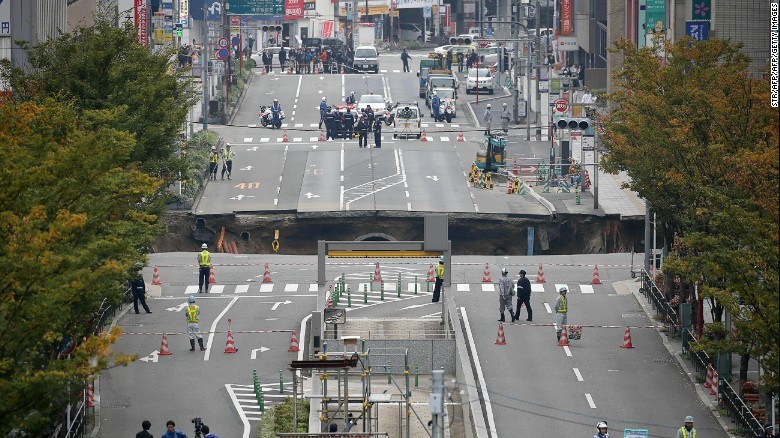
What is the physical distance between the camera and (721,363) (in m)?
40.4

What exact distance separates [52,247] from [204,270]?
23.8m

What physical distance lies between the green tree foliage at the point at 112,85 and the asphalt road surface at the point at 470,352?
4.97 meters

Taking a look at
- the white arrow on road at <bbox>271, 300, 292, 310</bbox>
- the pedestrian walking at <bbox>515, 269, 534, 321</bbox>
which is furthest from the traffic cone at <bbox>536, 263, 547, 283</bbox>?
the white arrow on road at <bbox>271, 300, 292, 310</bbox>

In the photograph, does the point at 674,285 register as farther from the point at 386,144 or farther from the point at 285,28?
the point at 285,28

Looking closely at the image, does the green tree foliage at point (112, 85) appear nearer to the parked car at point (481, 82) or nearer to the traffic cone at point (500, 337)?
the traffic cone at point (500, 337)

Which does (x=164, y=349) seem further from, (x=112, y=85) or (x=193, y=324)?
(x=112, y=85)

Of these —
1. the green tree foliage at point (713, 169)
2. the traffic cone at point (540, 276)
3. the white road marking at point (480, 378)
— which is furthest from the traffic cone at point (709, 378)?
the traffic cone at point (540, 276)

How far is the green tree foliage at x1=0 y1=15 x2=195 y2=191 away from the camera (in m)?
48.6

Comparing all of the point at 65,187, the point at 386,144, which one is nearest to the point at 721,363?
the point at 65,187

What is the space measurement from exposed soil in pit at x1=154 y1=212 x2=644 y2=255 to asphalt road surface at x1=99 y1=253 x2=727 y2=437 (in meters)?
9.39

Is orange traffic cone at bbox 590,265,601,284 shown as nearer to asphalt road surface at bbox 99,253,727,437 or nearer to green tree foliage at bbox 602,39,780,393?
asphalt road surface at bbox 99,253,727,437

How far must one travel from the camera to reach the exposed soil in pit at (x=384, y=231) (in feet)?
231

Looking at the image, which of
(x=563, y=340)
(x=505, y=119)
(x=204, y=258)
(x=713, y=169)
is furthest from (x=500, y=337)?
(x=505, y=119)

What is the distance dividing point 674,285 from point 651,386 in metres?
9.79
